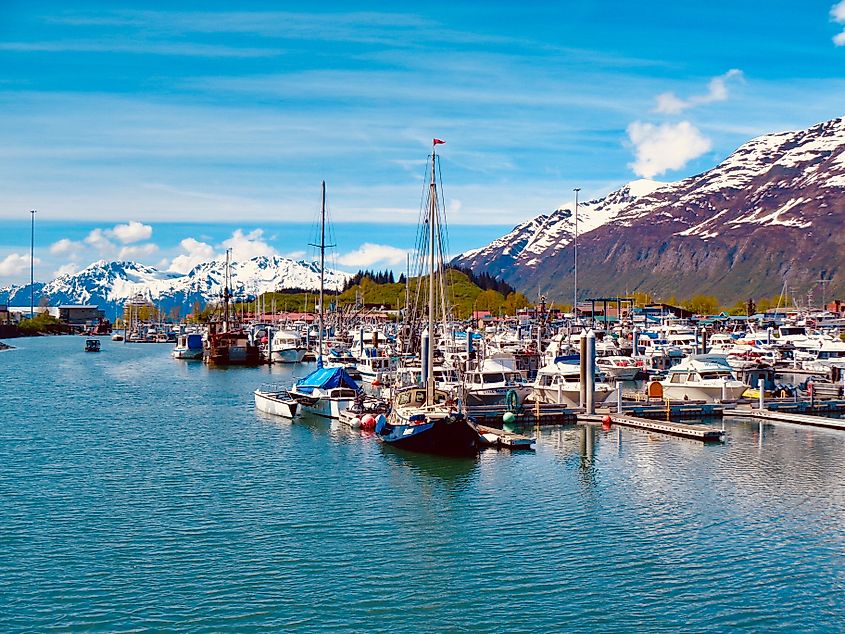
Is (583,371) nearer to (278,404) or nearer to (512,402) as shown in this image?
(512,402)

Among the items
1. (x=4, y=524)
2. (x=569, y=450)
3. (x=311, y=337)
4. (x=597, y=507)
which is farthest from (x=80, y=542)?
(x=311, y=337)

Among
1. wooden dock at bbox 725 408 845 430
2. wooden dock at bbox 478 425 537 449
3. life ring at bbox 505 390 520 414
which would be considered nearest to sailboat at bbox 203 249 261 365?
life ring at bbox 505 390 520 414

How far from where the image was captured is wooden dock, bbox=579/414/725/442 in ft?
195

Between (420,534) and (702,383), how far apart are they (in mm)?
46617

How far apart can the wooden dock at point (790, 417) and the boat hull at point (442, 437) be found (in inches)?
1053

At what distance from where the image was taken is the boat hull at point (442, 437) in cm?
5222

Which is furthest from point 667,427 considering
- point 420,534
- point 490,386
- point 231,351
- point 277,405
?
point 231,351

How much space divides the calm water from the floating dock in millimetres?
1325

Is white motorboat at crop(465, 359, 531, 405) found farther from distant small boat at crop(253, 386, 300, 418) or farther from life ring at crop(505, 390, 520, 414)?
distant small boat at crop(253, 386, 300, 418)

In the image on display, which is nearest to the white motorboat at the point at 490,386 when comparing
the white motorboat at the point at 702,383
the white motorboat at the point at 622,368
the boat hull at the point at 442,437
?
the white motorboat at the point at 702,383

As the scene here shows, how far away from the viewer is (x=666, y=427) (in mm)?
62188

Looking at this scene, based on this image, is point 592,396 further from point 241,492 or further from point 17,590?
point 17,590

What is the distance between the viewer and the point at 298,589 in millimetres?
30375

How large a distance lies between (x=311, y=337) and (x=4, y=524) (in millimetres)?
160972
